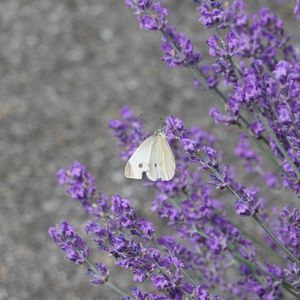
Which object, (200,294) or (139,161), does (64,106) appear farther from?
(200,294)

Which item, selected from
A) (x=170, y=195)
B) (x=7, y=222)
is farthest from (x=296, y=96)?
(x=7, y=222)

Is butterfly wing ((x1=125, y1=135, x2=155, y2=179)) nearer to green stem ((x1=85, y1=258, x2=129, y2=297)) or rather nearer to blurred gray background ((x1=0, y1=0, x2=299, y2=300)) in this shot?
green stem ((x1=85, y1=258, x2=129, y2=297))

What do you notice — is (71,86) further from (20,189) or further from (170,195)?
(170,195)

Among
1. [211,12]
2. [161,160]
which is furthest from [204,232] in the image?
[211,12]

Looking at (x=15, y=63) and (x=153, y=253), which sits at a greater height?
(x=15, y=63)

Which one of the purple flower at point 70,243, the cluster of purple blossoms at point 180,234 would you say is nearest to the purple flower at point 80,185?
the cluster of purple blossoms at point 180,234

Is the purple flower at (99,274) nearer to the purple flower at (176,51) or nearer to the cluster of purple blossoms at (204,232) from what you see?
the cluster of purple blossoms at (204,232)
